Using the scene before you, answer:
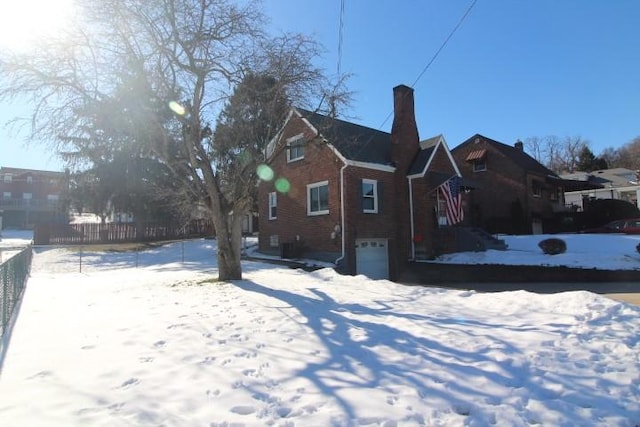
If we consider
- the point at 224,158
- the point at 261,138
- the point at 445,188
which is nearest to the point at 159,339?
the point at 261,138

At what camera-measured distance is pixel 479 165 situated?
3391 centimetres

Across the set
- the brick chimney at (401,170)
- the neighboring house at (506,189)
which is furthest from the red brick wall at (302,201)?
the neighboring house at (506,189)

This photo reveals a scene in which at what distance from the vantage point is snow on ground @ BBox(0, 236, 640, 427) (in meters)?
3.71

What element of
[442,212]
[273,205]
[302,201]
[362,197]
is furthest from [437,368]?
[442,212]

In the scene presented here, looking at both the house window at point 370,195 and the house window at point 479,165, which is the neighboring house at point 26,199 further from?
the house window at point 370,195

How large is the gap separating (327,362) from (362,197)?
45.1 ft

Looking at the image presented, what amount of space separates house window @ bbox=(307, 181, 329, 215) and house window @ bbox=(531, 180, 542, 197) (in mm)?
20349

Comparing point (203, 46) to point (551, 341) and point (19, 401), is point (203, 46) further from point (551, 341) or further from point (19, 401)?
point (551, 341)

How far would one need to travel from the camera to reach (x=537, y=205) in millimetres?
32094

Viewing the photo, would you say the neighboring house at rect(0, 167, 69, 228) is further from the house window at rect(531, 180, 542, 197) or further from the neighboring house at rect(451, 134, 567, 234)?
the house window at rect(531, 180, 542, 197)

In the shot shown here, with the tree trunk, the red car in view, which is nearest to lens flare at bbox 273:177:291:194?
the tree trunk

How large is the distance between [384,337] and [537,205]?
30.5 metres

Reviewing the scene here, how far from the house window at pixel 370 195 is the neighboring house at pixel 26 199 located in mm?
55663

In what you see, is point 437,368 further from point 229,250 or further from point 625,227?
point 625,227
